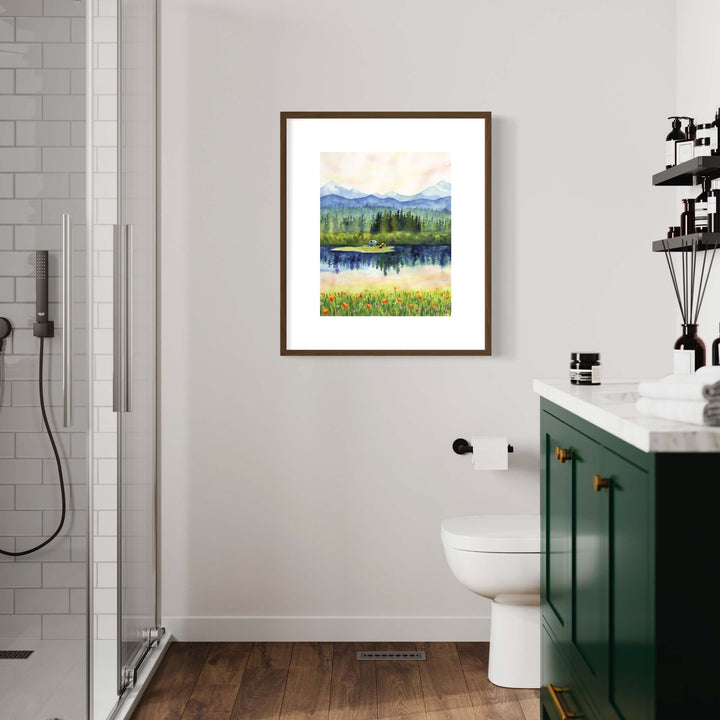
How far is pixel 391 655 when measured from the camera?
2721 millimetres

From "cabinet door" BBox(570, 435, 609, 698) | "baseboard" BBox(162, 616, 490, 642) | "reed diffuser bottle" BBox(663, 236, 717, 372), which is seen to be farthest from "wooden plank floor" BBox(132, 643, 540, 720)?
"reed diffuser bottle" BBox(663, 236, 717, 372)

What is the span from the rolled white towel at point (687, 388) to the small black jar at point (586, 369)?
0.59 metres

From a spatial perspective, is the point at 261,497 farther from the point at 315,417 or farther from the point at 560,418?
the point at 560,418

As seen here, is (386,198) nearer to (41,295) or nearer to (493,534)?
(493,534)

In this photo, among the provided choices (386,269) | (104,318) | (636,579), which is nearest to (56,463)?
(104,318)

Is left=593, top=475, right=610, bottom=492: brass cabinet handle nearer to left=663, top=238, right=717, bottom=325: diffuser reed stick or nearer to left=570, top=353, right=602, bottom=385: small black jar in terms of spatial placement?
left=570, top=353, right=602, bottom=385: small black jar

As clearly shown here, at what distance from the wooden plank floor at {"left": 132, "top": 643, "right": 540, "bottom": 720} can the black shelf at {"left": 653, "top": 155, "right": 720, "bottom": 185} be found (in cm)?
161

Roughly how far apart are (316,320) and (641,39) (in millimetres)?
1497

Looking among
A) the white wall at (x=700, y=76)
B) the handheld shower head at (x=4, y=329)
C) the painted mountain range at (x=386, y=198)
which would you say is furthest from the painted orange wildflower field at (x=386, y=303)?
the handheld shower head at (x=4, y=329)

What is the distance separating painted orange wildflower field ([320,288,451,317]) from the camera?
282 cm

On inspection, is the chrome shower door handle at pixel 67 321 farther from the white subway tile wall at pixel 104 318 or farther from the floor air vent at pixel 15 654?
the floor air vent at pixel 15 654

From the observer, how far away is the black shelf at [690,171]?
7.20 ft

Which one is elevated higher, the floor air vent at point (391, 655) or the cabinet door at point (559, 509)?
the cabinet door at point (559, 509)

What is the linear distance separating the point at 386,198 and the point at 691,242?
1.02 metres
